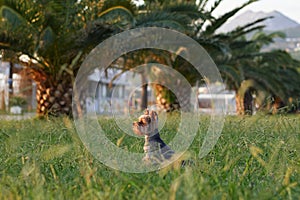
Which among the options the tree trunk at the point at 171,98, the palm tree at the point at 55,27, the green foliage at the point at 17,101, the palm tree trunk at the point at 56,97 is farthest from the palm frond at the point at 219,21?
the green foliage at the point at 17,101

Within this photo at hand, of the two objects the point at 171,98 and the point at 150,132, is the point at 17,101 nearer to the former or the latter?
the point at 171,98

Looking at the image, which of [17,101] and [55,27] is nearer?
[55,27]

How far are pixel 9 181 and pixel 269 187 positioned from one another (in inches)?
53.9

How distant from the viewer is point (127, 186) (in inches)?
106

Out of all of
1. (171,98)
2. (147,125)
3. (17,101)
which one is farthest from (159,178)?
(17,101)

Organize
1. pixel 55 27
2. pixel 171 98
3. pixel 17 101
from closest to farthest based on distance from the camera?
pixel 55 27 → pixel 171 98 → pixel 17 101

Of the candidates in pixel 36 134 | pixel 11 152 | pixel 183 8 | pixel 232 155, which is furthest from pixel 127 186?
pixel 183 8

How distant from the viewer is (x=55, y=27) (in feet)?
33.1

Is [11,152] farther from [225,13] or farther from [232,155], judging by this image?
[225,13]

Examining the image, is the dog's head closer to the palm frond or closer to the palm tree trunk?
the palm tree trunk

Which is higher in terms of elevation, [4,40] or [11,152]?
[4,40]

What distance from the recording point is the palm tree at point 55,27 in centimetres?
935

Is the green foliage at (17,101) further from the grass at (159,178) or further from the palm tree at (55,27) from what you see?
the grass at (159,178)

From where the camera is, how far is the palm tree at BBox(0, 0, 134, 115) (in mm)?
9348
